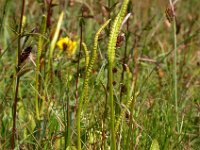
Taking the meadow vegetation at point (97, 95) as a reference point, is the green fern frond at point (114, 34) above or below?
above

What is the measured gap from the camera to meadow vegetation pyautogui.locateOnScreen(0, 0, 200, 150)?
4.75 ft

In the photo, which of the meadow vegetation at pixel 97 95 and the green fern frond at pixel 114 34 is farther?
the meadow vegetation at pixel 97 95

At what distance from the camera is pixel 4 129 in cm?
186

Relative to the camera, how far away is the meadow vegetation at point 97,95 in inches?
57.1

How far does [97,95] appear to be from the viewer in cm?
213

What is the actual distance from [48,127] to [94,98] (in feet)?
1.45

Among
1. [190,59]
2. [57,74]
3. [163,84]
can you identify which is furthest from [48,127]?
[190,59]

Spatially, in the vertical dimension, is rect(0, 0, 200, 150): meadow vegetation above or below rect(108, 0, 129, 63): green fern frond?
below

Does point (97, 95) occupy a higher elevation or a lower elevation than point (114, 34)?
lower

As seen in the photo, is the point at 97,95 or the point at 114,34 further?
the point at 97,95

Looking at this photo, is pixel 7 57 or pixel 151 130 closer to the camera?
pixel 151 130

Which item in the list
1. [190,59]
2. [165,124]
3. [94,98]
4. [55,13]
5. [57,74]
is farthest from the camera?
[55,13]

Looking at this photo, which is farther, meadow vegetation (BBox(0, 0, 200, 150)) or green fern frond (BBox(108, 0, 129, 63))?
meadow vegetation (BBox(0, 0, 200, 150))

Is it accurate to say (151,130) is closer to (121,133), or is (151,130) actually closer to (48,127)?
(121,133)
